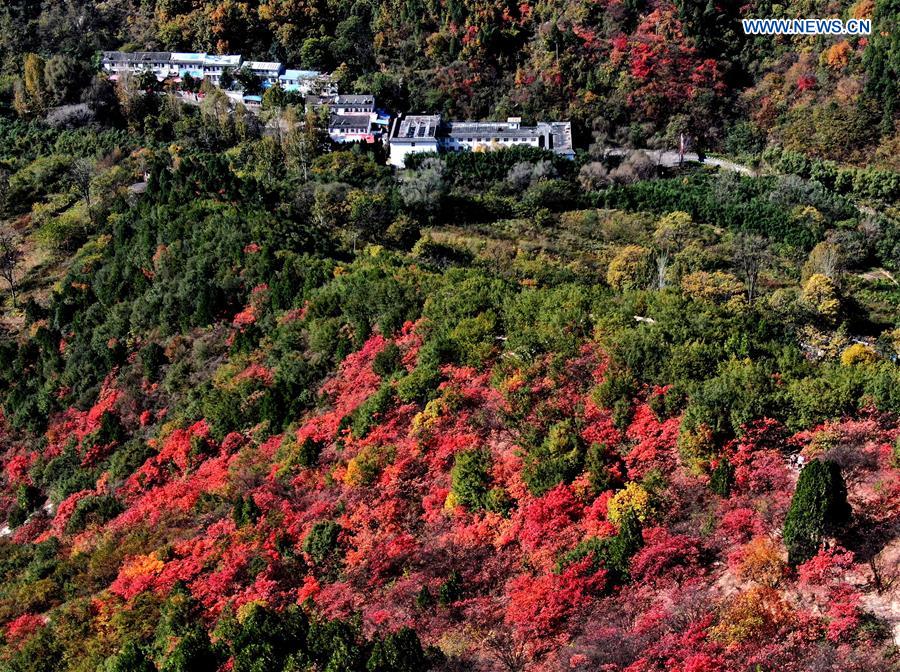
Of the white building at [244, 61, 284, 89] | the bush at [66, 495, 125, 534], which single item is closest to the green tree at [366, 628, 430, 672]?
the bush at [66, 495, 125, 534]

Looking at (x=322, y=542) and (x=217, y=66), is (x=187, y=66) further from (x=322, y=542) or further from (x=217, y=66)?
(x=322, y=542)

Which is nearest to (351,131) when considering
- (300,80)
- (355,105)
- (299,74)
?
(355,105)

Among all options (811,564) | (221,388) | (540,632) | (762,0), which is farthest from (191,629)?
(762,0)

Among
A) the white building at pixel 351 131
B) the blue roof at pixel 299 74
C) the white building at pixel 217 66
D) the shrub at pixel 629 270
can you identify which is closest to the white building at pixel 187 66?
the white building at pixel 217 66

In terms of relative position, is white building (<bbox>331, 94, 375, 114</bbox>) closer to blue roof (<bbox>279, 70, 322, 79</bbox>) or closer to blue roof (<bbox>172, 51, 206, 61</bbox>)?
blue roof (<bbox>279, 70, 322, 79</bbox>)

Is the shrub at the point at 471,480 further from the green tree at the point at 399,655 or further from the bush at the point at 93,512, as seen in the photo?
the bush at the point at 93,512

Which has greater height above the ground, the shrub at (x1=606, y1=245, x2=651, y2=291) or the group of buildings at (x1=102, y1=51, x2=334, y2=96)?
the group of buildings at (x1=102, y1=51, x2=334, y2=96)
